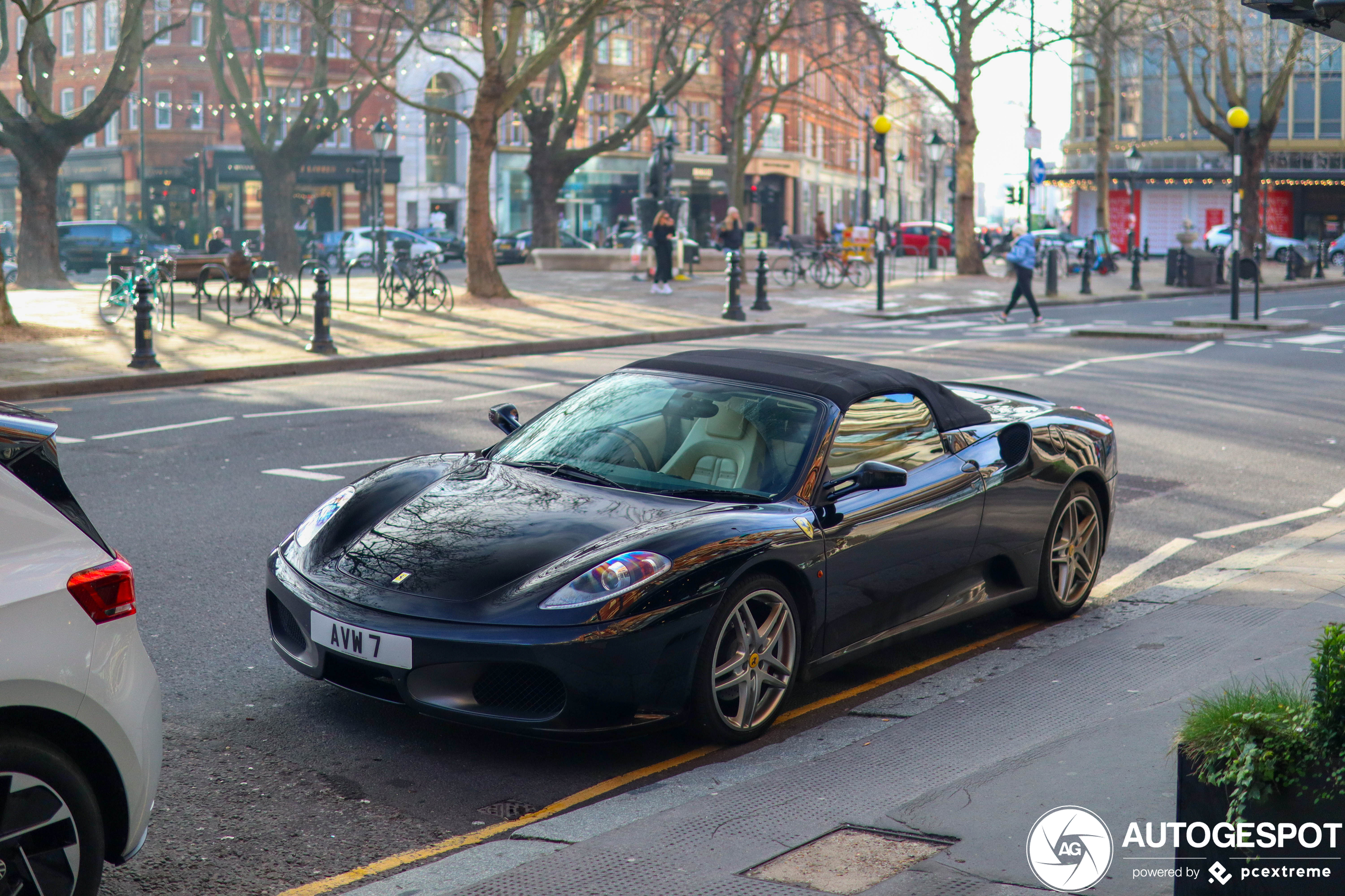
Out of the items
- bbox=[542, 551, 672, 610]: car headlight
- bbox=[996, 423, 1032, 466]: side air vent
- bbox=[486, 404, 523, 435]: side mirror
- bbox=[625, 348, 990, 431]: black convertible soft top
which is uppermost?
bbox=[625, 348, 990, 431]: black convertible soft top

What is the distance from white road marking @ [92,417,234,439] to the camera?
1158cm

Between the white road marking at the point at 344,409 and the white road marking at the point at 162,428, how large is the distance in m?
0.17

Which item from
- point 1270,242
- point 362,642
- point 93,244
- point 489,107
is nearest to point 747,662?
point 362,642

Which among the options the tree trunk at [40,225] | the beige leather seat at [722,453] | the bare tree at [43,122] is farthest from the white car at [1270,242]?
the beige leather seat at [722,453]

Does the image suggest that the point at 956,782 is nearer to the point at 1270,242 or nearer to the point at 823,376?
the point at 823,376

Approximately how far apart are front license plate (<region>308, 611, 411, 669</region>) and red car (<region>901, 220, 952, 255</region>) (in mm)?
55368

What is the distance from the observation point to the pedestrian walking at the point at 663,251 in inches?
1179

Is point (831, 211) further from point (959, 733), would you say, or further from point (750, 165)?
point (959, 733)

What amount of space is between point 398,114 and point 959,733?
67.0m

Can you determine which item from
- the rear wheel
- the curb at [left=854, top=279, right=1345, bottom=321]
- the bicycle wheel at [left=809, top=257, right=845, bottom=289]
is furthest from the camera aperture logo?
the bicycle wheel at [left=809, top=257, right=845, bottom=289]

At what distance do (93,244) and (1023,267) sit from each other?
31675 millimetres

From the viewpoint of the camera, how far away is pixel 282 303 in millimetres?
23344

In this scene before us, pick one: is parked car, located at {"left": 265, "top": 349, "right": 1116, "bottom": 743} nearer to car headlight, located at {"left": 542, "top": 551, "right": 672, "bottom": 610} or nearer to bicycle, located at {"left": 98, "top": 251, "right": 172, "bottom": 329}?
car headlight, located at {"left": 542, "top": 551, "right": 672, "bottom": 610}

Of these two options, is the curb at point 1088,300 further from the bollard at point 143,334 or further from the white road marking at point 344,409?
the white road marking at point 344,409
